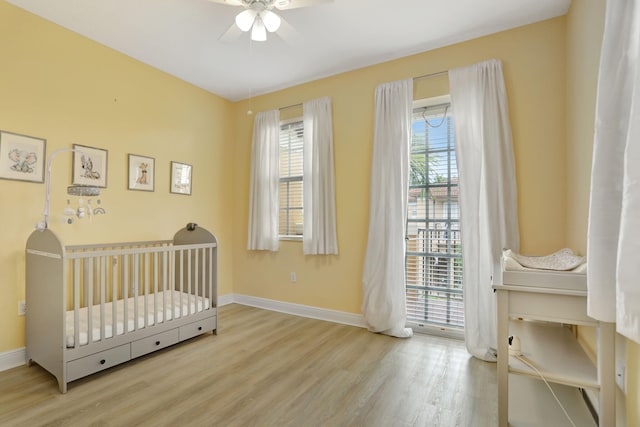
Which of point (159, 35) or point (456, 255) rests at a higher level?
point (159, 35)

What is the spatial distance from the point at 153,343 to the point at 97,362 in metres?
0.39

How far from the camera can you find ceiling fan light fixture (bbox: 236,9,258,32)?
1928mm

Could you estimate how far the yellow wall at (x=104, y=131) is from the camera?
2.23m

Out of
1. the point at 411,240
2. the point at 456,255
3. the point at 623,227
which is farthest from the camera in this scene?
the point at 411,240

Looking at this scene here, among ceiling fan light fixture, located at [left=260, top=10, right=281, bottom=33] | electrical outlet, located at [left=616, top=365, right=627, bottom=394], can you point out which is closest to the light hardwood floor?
electrical outlet, located at [left=616, top=365, right=627, bottom=394]

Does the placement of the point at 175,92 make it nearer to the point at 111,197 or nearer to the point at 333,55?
the point at 111,197

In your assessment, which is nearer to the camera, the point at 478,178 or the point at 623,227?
the point at 623,227

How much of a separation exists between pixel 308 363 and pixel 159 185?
7.85 feet

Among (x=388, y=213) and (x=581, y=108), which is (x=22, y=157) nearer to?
(x=388, y=213)

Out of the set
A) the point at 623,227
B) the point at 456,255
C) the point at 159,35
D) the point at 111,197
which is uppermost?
the point at 159,35

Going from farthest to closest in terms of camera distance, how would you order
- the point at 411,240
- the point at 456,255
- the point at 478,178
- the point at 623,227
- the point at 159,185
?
the point at 159,185 < the point at 411,240 < the point at 456,255 < the point at 478,178 < the point at 623,227

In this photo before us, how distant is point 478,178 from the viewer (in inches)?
96.7

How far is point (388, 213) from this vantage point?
285 cm

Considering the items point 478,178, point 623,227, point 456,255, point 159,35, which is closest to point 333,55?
point 159,35
